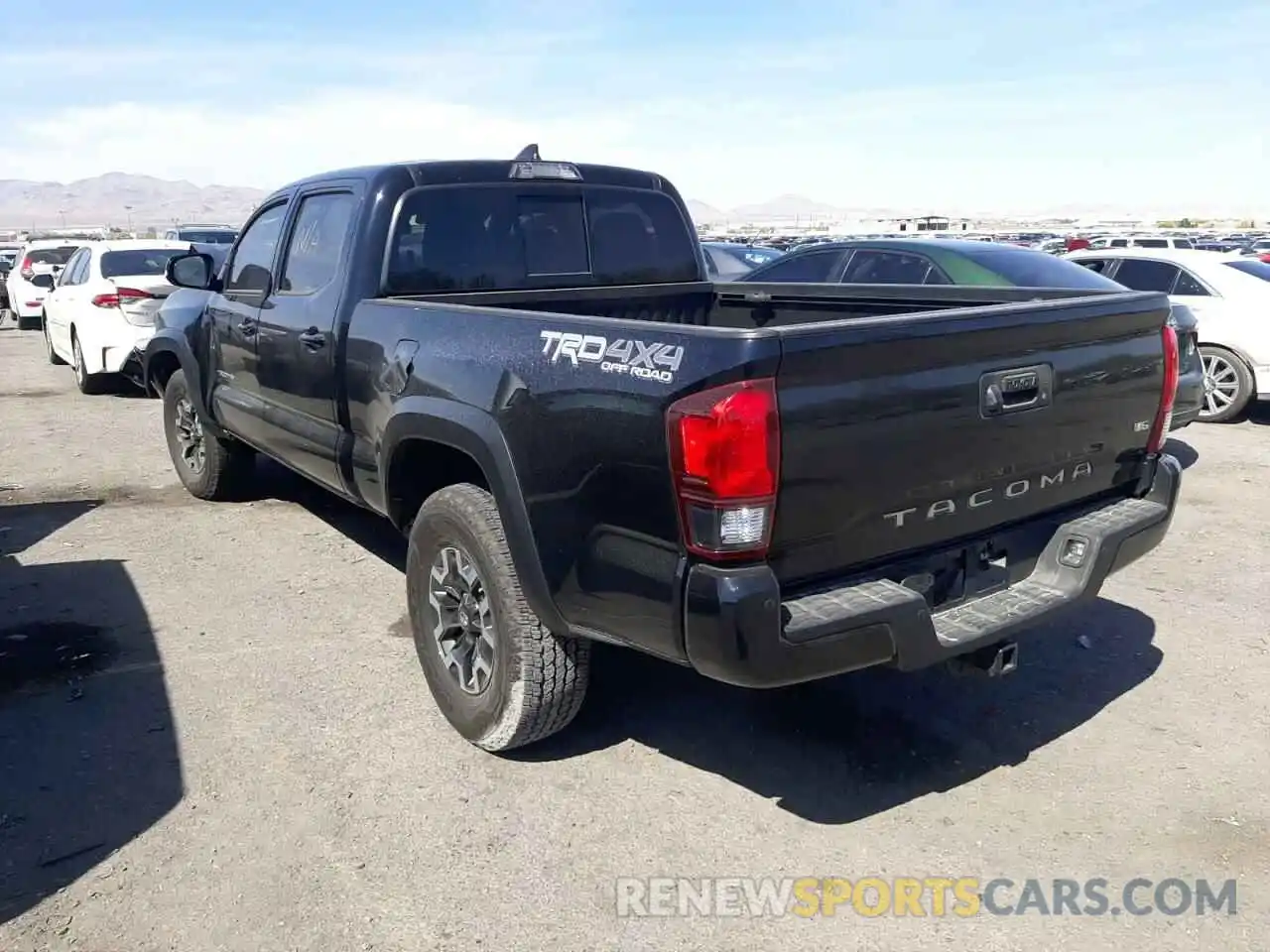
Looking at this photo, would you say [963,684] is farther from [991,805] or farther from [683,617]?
[683,617]

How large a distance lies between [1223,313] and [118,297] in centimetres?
1064

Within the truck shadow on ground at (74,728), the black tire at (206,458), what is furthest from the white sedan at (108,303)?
the truck shadow on ground at (74,728)

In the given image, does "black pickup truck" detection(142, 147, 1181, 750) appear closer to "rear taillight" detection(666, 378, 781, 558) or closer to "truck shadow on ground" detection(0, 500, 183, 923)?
"rear taillight" detection(666, 378, 781, 558)

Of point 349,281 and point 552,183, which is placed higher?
point 552,183

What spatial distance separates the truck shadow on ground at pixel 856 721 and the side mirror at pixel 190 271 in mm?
3113

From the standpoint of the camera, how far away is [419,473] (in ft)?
13.6

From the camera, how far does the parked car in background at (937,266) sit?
305 inches

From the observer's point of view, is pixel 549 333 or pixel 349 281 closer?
pixel 549 333

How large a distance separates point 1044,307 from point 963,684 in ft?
5.69

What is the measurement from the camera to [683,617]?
285 cm

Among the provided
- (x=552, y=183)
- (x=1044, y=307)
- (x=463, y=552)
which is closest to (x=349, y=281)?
(x=552, y=183)

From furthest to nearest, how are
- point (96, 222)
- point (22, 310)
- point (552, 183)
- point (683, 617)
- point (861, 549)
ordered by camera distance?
point (96, 222), point (22, 310), point (552, 183), point (861, 549), point (683, 617)

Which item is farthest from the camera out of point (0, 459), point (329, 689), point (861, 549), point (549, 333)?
point (0, 459)

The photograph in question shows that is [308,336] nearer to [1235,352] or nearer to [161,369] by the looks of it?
[161,369]
